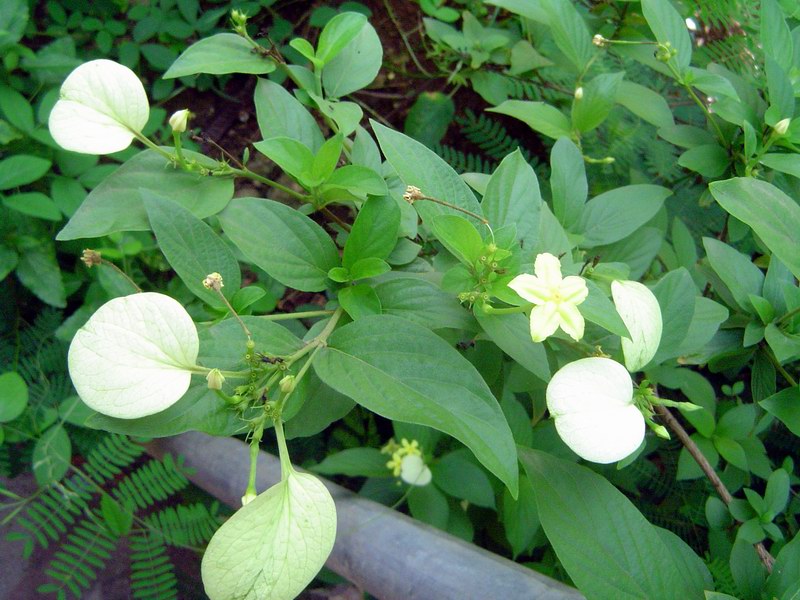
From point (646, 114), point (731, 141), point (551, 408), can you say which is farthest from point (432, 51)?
point (551, 408)

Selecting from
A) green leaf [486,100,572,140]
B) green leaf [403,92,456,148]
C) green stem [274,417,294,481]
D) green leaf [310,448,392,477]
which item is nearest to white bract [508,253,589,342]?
green stem [274,417,294,481]

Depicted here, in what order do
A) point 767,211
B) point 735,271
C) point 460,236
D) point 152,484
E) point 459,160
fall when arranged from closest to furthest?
point 460,236 → point 767,211 → point 735,271 → point 152,484 → point 459,160

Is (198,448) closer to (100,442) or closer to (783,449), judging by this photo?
(100,442)

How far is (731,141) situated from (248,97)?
3.61ft

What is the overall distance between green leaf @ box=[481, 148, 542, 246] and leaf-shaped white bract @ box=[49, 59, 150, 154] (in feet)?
1.24

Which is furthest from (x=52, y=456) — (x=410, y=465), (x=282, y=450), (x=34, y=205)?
(x=282, y=450)

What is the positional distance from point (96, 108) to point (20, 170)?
1.93ft

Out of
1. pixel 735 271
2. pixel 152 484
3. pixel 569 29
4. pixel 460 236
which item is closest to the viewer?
pixel 460 236

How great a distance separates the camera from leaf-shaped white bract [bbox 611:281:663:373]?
550mm

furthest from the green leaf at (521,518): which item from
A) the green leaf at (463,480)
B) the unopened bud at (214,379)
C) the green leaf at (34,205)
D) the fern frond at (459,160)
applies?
the green leaf at (34,205)

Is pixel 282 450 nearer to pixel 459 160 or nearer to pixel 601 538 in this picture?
pixel 601 538

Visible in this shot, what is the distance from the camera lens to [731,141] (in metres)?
0.86

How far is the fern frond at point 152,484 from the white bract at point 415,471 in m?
0.37

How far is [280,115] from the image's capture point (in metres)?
0.68
